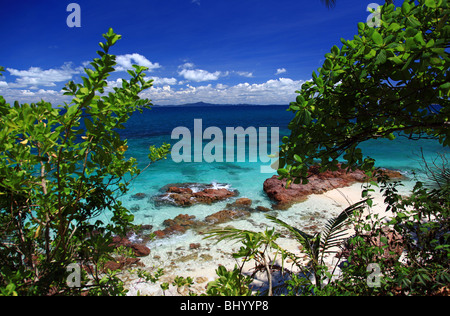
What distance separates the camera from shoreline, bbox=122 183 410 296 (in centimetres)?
551

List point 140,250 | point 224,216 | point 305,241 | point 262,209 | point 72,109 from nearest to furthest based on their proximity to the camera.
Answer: point 72,109, point 305,241, point 140,250, point 224,216, point 262,209

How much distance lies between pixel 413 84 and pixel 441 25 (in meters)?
0.43

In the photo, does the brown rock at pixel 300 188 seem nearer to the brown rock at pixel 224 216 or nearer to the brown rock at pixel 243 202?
the brown rock at pixel 243 202

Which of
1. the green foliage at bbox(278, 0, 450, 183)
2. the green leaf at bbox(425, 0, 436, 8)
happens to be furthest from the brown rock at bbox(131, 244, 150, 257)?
the green leaf at bbox(425, 0, 436, 8)

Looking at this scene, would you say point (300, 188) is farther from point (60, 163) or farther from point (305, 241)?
point (60, 163)

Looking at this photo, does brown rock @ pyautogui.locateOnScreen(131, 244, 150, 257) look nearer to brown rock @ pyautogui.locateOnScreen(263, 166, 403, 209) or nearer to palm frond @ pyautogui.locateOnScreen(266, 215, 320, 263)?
palm frond @ pyautogui.locateOnScreen(266, 215, 320, 263)

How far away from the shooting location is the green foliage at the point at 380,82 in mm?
1689

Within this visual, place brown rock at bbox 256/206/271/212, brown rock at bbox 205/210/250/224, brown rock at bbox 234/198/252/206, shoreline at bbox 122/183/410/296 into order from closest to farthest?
shoreline at bbox 122/183/410/296, brown rock at bbox 205/210/250/224, brown rock at bbox 256/206/271/212, brown rock at bbox 234/198/252/206

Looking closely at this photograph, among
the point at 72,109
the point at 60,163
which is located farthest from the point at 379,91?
the point at 60,163

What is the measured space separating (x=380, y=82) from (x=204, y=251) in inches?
265

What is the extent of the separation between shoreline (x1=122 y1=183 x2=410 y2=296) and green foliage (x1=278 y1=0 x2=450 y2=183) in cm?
266

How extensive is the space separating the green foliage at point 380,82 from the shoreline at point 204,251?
8.73 ft

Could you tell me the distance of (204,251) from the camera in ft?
24.6
